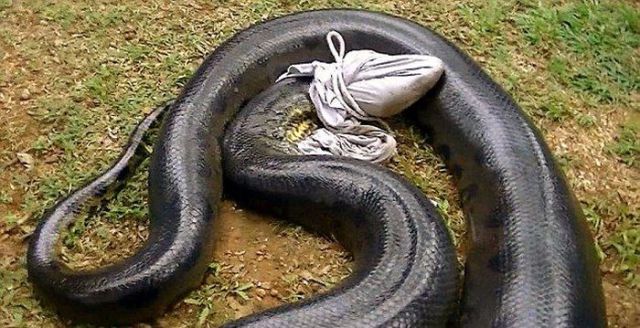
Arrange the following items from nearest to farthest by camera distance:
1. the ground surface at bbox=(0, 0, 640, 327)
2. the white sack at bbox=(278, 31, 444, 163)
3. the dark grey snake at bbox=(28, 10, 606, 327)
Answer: the dark grey snake at bbox=(28, 10, 606, 327) → the ground surface at bbox=(0, 0, 640, 327) → the white sack at bbox=(278, 31, 444, 163)

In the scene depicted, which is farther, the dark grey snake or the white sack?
the white sack

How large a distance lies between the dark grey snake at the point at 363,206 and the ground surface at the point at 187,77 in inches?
6.3

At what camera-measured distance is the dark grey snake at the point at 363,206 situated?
3.88 meters

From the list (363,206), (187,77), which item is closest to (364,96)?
(363,206)

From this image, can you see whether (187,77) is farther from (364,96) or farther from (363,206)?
(363,206)

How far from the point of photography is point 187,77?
18.5 ft

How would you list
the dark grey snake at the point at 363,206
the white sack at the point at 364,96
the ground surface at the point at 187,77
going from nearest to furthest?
the dark grey snake at the point at 363,206 → the ground surface at the point at 187,77 → the white sack at the point at 364,96

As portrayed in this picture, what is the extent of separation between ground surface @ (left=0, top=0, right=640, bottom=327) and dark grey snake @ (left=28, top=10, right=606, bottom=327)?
6.3 inches

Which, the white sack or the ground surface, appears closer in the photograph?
the ground surface

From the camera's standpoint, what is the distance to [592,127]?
5.36 metres

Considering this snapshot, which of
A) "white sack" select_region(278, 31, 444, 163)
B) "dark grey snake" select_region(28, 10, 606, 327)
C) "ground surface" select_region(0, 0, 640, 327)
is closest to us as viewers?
"dark grey snake" select_region(28, 10, 606, 327)

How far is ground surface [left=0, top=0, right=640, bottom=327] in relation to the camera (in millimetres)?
4469

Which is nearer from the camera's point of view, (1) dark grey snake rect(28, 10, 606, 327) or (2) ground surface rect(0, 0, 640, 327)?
(1) dark grey snake rect(28, 10, 606, 327)

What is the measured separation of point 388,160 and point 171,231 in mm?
1424
